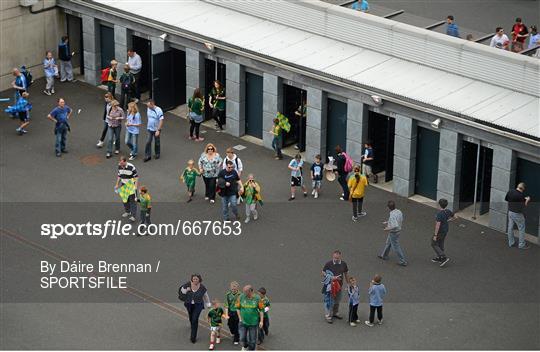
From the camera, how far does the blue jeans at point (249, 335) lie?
2928 cm

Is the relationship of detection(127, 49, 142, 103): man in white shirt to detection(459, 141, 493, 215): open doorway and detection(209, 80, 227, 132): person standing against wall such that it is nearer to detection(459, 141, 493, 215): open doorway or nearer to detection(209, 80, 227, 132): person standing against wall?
detection(209, 80, 227, 132): person standing against wall

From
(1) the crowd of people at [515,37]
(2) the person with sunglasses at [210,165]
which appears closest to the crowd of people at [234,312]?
(2) the person with sunglasses at [210,165]

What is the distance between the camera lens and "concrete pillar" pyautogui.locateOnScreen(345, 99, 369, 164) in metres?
37.7

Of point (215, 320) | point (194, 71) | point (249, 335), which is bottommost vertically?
point (249, 335)

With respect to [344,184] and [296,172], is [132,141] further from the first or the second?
[344,184]

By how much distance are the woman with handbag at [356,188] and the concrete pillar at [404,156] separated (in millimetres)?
1841

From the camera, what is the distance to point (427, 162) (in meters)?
36.9

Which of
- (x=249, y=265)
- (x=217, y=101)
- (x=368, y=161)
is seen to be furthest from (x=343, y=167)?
(x=217, y=101)

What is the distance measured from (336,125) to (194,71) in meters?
5.31

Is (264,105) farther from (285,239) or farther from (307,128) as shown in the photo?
(285,239)

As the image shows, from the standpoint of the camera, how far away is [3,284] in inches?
1277

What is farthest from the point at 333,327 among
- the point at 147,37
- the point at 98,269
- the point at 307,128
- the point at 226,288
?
the point at 147,37

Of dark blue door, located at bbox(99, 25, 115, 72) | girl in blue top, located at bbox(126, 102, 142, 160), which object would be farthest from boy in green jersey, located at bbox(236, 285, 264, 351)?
dark blue door, located at bbox(99, 25, 115, 72)

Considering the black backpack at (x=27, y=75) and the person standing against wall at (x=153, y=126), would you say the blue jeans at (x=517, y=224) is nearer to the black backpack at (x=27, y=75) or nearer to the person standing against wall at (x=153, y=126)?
the person standing against wall at (x=153, y=126)
